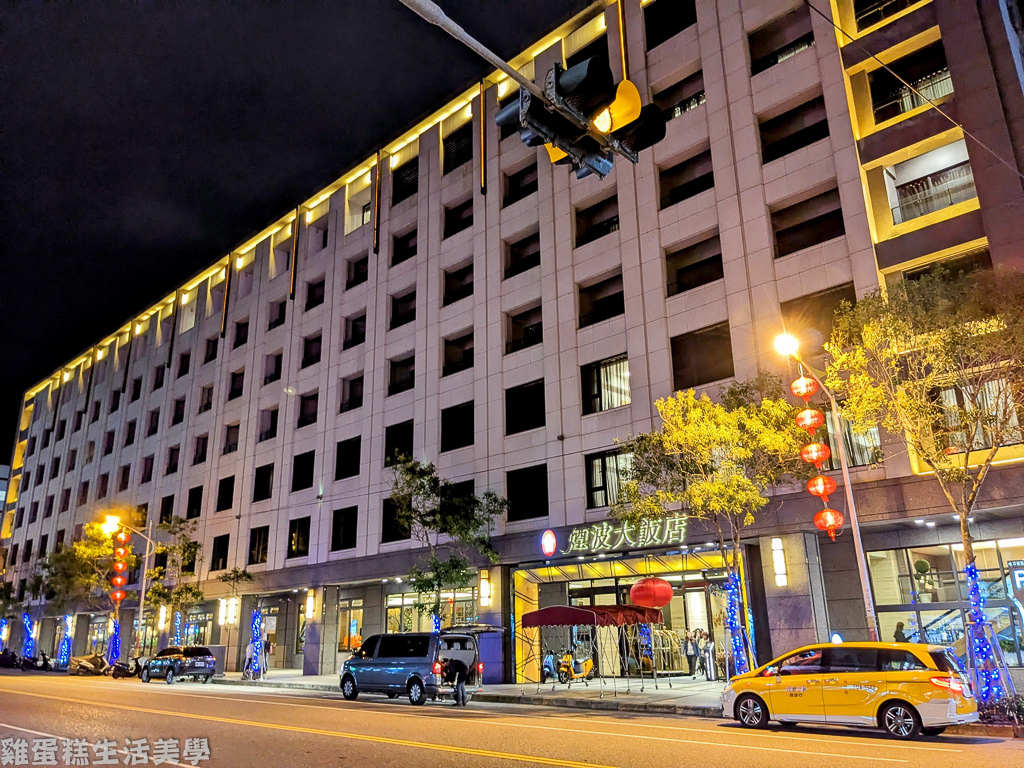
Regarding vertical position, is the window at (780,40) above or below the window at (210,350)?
above

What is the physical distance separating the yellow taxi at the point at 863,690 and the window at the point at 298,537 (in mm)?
26938

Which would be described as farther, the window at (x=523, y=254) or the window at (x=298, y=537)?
the window at (x=298, y=537)

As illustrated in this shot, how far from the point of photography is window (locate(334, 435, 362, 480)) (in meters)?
Answer: 37.1

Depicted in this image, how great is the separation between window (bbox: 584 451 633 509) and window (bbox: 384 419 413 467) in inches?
394

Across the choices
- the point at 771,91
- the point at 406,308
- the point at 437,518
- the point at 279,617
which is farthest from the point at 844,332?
the point at 279,617

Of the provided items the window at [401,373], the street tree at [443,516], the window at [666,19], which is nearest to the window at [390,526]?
the street tree at [443,516]

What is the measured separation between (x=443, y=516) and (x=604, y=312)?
994 centimetres

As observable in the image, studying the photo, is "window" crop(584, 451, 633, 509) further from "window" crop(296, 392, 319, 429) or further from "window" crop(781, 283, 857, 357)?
"window" crop(296, 392, 319, 429)

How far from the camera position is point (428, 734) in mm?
13156

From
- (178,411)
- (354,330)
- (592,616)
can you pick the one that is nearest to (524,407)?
(592,616)

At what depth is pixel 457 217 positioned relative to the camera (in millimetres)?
36375

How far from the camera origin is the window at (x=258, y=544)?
4069cm

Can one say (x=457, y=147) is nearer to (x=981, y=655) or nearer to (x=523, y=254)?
(x=523, y=254)

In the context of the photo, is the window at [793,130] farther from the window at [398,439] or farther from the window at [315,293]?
the window at [315,293]
